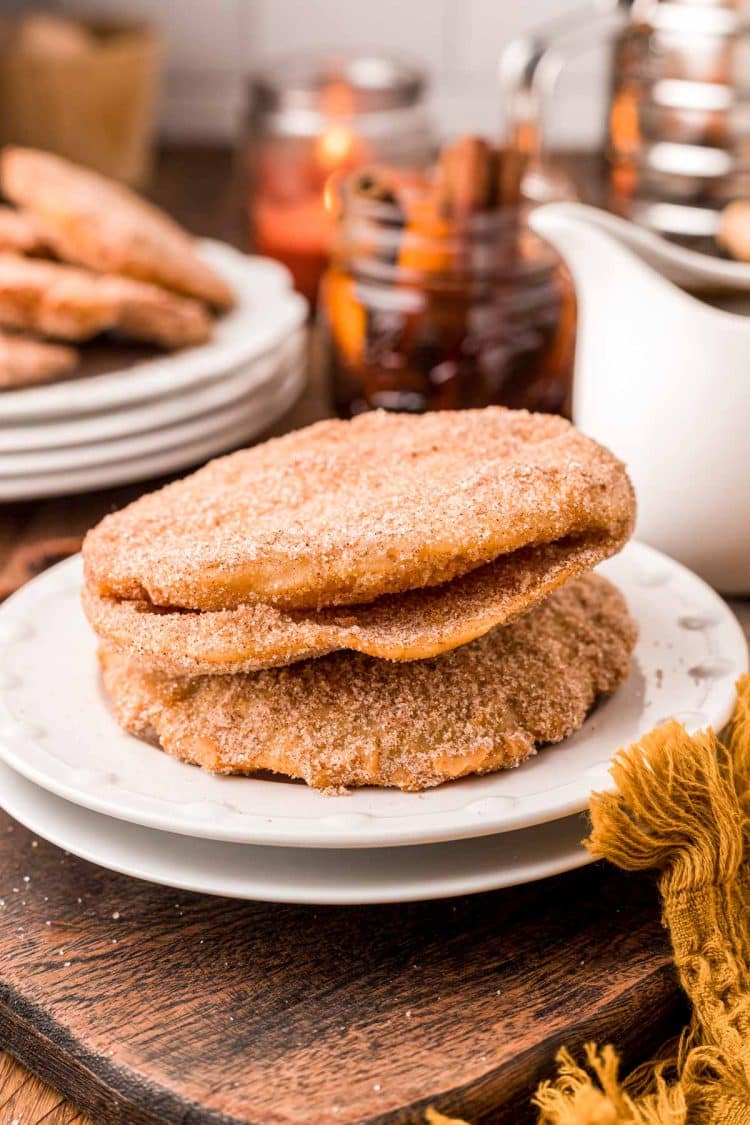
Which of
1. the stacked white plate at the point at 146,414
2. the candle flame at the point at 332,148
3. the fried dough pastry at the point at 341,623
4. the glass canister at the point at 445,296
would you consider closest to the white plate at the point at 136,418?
the stacked white plate at the point at 146,414

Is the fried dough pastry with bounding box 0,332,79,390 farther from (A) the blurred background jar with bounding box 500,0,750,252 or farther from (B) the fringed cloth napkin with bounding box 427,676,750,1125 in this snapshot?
(B) the fringed cloth napkin with bounding box 427,676,750,1125

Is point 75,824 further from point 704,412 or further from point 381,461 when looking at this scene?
point 704,412

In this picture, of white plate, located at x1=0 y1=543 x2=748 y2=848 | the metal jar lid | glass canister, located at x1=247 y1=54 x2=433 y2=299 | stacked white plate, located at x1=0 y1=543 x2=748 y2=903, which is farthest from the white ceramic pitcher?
the metal jar lid

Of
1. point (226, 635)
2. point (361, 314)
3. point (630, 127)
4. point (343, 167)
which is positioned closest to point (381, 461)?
point (226, 635)

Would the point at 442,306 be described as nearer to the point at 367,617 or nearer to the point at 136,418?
the point at 136,418

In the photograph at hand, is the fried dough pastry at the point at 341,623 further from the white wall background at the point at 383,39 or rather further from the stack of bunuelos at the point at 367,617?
the white wall background at the point at 383,39
